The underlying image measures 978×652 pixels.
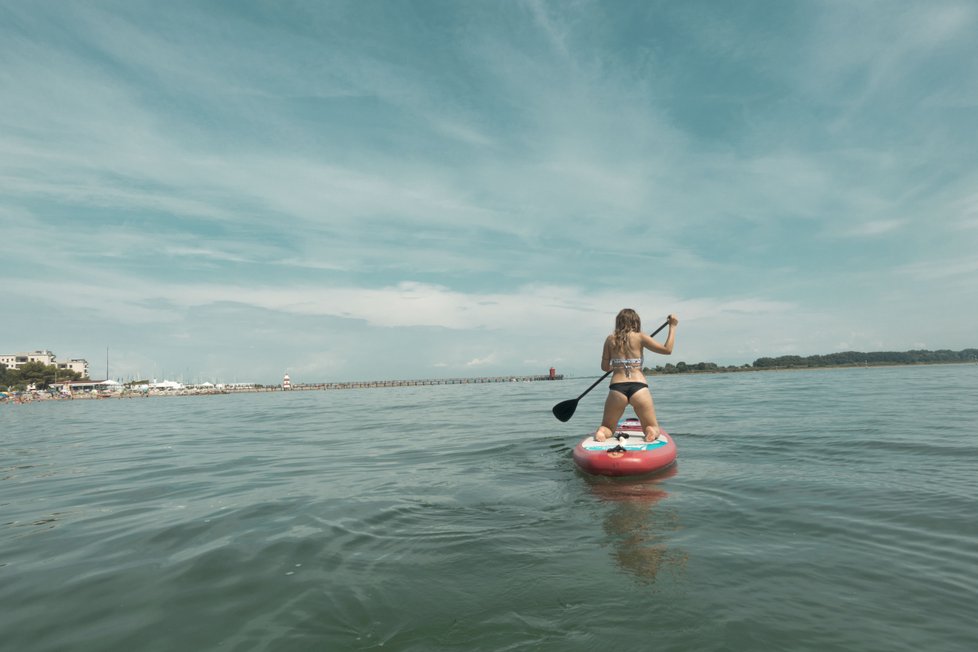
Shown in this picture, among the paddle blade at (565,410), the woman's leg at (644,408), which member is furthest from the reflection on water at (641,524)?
the paddle blade at (565,410)

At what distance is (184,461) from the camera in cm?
1075

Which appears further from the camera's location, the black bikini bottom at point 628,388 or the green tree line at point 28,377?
the green tree line at point 28,377

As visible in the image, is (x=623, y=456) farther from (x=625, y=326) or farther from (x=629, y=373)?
(x=625, y=326)

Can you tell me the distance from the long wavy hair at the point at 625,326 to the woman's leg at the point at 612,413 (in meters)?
0.76

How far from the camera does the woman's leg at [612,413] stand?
8.57 metres

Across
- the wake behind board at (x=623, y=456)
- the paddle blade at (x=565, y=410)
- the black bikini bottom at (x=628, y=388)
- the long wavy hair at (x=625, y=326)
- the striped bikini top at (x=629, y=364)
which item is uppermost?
the long wavy hair at (x=625, y=326)

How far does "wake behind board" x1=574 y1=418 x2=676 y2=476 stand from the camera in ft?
24.7

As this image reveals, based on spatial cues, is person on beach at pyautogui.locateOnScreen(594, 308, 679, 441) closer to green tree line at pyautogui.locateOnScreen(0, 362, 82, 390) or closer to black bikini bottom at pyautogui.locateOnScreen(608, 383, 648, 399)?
black bikini bottom at pyautogui.locateOnScreen(608, 383, 648, 399)

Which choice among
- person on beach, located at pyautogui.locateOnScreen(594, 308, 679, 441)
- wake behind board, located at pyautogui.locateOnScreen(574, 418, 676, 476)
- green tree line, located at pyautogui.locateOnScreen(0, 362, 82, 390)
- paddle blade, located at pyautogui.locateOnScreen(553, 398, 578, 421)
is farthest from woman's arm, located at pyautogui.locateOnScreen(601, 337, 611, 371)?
green tree line, located at pyautogui.locateOnScreen(0, 362, 82, 390)

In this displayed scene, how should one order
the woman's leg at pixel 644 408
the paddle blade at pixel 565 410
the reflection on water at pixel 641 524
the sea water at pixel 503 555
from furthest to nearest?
the paddle blade at pixel 565 410 → the woman's leg at pixel 644 408 → the reflection on water at pixel 641 524 → the sea water at pixel 503 555

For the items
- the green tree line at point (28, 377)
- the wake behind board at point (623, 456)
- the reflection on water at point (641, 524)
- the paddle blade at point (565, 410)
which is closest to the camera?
the reflection on water at point (641, 524)

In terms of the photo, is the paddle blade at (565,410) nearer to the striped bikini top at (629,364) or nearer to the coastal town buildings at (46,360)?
the striped bikini top at (629,364)

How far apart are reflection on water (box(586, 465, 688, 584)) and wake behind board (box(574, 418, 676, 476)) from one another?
5.4 inches

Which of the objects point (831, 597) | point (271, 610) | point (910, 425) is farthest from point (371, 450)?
point (910, 425)
